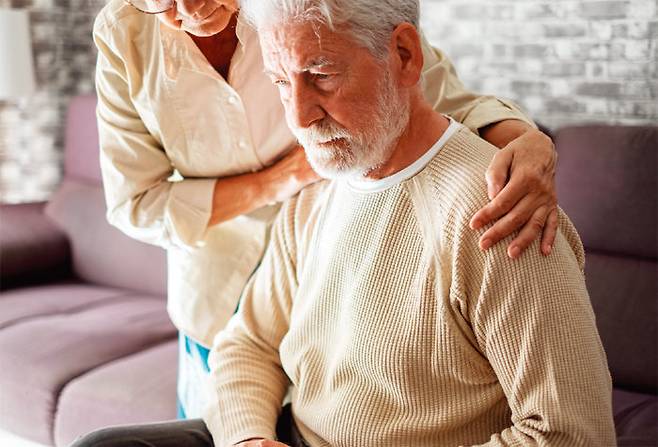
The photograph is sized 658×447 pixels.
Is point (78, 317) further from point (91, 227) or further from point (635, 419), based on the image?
point (635, 419)

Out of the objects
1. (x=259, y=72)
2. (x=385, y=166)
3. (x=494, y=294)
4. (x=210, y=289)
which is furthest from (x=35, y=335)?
(x=494, y=294)

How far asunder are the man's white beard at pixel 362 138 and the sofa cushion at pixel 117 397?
116cm

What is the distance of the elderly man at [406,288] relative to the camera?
112 cm

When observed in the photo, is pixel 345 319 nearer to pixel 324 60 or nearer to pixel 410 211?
pixel 410 211

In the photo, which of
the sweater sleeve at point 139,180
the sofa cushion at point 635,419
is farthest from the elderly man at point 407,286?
the sofa cushion at point 635,419

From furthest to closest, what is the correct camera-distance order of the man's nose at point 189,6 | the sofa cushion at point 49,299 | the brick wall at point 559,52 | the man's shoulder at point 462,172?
the sofa cushion at point 49,299, the brick wall at point 559,52, the man's nose at point 189,6, the man's shoulder at point 462,172

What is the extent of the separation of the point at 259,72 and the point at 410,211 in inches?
19.1

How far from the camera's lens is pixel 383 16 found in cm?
121

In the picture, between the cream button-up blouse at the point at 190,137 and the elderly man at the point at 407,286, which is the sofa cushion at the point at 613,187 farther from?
the elderly man at the point at 407,286

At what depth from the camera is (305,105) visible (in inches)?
49.0

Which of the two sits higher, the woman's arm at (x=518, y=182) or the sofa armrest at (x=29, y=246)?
the woman's arm at (x=518, y=182)

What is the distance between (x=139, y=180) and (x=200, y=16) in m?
0.38

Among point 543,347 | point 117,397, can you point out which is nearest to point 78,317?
point 117,397

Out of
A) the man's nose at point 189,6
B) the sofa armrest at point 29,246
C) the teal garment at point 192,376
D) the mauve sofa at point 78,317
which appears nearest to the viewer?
the man's nose at point 189,6
